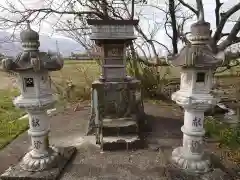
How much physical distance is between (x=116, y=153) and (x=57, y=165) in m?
1.22

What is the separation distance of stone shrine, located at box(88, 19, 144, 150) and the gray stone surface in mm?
445

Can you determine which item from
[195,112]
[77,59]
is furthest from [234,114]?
[77,59]

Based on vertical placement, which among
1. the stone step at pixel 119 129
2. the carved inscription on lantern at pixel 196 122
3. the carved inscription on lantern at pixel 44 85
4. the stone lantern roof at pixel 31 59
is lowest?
the stone step at pixel 119 129

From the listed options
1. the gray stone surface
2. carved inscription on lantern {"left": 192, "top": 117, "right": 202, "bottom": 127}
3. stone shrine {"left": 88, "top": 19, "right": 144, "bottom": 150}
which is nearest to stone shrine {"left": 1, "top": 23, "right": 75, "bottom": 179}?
the gray stone surface

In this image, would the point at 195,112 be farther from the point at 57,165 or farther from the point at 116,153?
the point at 57,165

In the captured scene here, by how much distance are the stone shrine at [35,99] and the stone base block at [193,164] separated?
6.72 ft

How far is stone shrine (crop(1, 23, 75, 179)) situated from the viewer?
3779 millimetres

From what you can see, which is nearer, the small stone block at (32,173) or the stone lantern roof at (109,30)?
the small stone block at (32,173)

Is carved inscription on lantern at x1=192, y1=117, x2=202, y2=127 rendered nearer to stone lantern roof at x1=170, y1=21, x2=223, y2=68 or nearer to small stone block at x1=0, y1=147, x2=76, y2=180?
stone lantern roof at x1=170, y1=21, x2=223, y2=68

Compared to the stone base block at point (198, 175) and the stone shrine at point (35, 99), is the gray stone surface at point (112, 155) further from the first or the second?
the stone shrine at point (35, 99)

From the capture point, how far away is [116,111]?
5.83 metres

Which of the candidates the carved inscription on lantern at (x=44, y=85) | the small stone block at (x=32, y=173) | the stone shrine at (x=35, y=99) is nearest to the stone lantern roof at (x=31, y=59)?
the stone shrine at (x=35, y=99)

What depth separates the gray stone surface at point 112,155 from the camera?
3977 mm

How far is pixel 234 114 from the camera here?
303 inches
